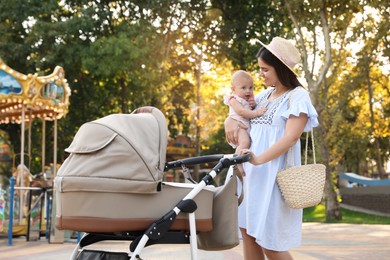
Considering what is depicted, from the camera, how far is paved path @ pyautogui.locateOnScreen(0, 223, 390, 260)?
968 cm

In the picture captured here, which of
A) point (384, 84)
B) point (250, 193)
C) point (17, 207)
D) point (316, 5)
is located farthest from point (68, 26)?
point (250, 193)

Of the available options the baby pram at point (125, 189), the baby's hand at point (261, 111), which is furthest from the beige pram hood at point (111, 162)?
the baby's hand at point (261, 111)

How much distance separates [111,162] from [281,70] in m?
1.19

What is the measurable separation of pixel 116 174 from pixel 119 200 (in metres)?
0.15

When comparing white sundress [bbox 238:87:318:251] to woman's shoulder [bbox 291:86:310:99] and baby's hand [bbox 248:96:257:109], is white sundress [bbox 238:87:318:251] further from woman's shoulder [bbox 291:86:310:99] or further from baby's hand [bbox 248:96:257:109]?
baby's hand [bbox 248:96:257:109]

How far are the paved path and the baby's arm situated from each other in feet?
16.7

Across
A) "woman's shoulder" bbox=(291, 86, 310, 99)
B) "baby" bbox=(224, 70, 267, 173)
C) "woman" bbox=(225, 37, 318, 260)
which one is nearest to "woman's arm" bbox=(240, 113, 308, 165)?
"woman" bbox=(225, 37, 318, 260)

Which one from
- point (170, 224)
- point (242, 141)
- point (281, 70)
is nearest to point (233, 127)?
point (242, 141)

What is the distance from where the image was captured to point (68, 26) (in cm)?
2478

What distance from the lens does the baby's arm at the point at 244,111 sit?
4.21m

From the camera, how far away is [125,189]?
151 inches

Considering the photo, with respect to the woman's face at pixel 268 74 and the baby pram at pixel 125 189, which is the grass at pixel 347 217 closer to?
the woman's face at pixel 268 74

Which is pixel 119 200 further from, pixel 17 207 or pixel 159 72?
pixel 159 72

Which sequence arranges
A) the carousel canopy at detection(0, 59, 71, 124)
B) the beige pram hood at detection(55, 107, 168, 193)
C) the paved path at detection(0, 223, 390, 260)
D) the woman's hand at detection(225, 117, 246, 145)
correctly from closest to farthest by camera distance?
the beige pram hood at detection(55, 107, 168, 193), the woman's hand at detection(225, 117, 246, 145), the paved path at detection(0, 223, 390, 260), the carousel canopy at detection(0, 59, 71, 124)
